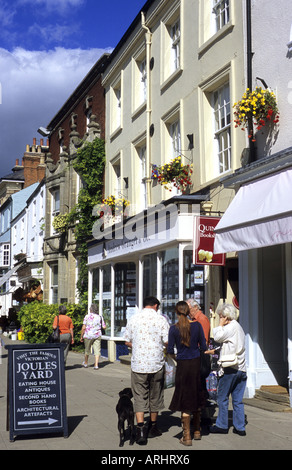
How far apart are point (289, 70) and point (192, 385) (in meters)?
5.83

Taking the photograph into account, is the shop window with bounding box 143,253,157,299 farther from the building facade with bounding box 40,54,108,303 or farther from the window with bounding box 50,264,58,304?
the window with bounding box 50,264,58,304

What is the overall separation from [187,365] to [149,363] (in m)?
0.52

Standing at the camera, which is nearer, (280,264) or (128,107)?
(280,264)

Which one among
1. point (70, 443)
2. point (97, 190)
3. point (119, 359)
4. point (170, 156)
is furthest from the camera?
point (97, 190)

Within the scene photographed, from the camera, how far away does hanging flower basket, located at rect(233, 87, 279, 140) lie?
394 inches

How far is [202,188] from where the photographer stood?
1280cm

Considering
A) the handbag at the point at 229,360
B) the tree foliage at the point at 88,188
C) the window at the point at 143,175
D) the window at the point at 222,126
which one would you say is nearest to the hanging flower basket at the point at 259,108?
the window at the point at 222,126

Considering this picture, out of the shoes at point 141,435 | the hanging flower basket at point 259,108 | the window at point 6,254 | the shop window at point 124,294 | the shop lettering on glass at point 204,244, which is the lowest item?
the shoes at point 141,435

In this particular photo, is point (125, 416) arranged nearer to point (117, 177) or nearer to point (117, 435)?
point (117, 435)

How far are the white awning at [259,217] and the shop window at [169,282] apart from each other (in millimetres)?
3085

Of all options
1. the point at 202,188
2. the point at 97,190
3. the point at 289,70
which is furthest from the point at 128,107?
the point at 289,70

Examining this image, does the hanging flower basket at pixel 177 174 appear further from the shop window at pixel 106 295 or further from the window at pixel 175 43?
the shop window at pixel 106 295

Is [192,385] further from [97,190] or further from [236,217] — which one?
[97,190]

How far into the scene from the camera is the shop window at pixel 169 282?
13.1 m
